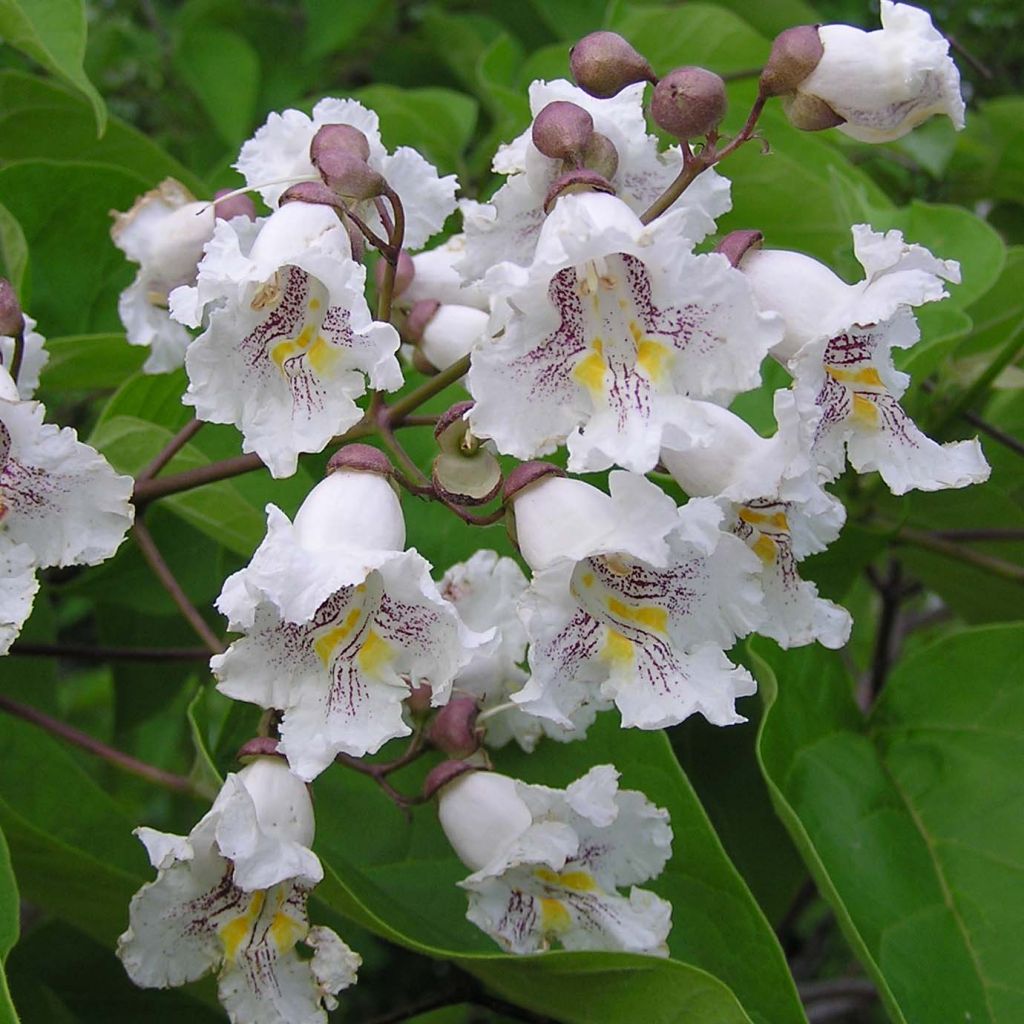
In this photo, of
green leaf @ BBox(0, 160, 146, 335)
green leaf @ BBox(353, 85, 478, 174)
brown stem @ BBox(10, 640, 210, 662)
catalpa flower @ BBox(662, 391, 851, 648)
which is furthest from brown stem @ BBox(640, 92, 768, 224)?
green leaf @ BBox(353, 85, 478, 174)

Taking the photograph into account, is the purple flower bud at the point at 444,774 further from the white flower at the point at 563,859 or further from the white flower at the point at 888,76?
the white flower at the point at 888,76

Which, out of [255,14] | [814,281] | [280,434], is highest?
[814,281]

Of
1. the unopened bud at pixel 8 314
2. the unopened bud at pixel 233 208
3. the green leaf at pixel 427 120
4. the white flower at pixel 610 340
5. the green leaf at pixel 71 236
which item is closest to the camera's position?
the white flower at pixel 610 340

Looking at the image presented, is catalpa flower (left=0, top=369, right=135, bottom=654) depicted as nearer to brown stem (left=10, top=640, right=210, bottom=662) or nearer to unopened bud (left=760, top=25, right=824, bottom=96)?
brown stem (left=10, top=640, right=210, bottom=662)

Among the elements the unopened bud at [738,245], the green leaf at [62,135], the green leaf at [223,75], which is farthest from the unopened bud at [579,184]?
the green leaf at [223,75]

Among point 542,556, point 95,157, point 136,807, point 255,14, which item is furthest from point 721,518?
point 255,14

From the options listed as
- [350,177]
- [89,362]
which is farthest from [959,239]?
[89,362]

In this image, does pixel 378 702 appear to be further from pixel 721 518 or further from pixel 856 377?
pixel 856 377
